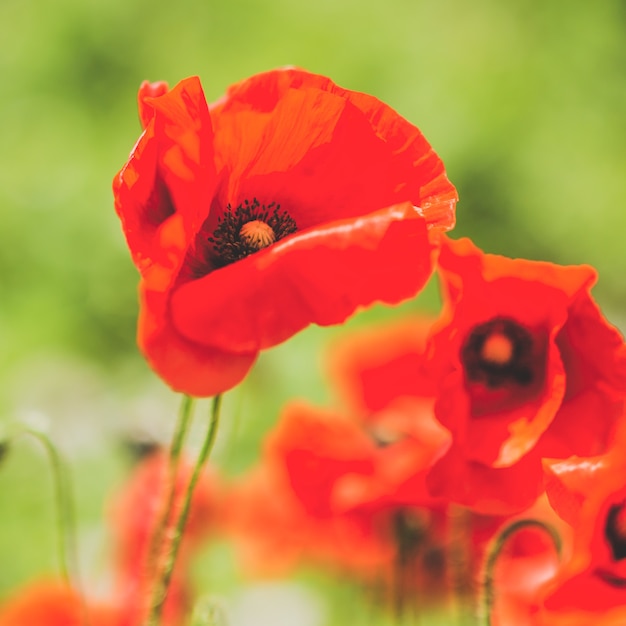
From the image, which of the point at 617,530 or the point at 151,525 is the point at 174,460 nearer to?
the point at 617,530

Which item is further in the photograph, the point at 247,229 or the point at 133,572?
the point at 133,572

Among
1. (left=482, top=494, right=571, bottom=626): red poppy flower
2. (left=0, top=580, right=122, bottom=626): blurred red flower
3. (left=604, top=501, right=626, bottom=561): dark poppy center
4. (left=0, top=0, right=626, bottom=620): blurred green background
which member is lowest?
(left=0, top=580, right=122, bottom=626): blurred red flower

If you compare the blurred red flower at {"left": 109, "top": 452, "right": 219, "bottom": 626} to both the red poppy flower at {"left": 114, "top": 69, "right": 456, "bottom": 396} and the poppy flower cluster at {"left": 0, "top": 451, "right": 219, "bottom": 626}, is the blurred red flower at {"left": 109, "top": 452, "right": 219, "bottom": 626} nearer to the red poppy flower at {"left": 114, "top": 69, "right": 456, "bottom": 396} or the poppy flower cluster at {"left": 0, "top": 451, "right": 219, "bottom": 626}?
the poppy flower cluster at {"left": 0, "top": 451, "right": 219, "bottom": 626}

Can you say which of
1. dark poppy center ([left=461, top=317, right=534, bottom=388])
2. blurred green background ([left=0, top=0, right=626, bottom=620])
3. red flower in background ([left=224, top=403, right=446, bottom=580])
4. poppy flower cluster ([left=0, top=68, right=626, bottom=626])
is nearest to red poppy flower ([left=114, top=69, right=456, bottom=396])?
poppy flower cluster ([left=0, top=68, right=626, bottom=626])

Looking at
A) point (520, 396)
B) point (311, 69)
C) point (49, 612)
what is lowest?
point (49, 612)

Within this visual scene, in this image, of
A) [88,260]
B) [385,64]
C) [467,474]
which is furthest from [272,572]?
[385,64]

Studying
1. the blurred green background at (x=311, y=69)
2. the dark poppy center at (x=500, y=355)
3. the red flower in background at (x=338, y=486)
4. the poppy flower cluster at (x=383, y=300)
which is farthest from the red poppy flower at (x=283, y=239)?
the blurred green background at (x=311, y=69)

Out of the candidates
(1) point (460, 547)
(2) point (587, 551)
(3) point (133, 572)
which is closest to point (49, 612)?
(3) point (133, 572)
